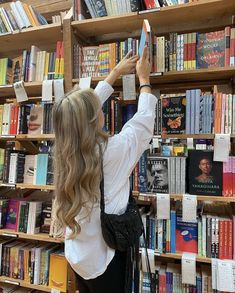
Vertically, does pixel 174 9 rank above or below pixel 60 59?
above

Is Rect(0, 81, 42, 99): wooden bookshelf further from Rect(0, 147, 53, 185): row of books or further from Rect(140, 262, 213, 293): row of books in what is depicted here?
Rect(140, 262, 213, 293): row of books

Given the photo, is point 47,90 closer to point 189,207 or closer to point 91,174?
point 91,174

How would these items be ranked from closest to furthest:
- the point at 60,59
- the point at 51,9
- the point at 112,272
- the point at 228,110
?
the point at 112,272 → the point at 228,110 → the point at 60,59 → the point at 51,9

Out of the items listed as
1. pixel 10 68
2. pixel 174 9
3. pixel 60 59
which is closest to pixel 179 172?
pixel 174 9

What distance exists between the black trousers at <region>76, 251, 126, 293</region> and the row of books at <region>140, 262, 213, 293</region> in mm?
535

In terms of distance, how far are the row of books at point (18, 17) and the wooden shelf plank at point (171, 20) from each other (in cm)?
39

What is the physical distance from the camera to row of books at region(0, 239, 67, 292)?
6.35 ft

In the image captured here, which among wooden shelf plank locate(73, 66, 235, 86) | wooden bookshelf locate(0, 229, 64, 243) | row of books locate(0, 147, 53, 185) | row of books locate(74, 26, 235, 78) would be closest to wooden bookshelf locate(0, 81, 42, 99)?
wooden shelf plank locate(73, 66, 235, 86)

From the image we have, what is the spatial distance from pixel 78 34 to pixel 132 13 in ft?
1.49

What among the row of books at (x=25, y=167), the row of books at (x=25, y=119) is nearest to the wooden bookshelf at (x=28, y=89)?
the row of books at (x=25, y=119)

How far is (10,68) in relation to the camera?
85.5 inches

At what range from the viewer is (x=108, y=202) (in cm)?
116

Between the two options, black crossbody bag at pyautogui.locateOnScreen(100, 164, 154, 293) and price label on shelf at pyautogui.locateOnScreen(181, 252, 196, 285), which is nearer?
black crossbody bag at pyautogui.locateOnScreen(100, 164, 154, 293)

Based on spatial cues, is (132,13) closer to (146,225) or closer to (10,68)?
(10,68)
